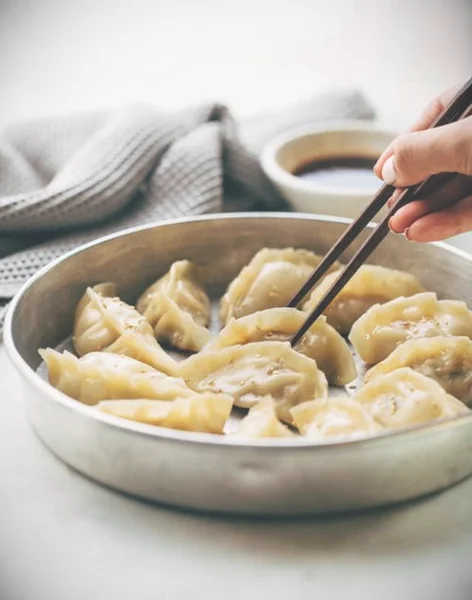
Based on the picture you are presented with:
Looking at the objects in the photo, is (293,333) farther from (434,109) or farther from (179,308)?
Result: (434,109)

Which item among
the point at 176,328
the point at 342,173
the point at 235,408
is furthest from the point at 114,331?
the point at 342,173

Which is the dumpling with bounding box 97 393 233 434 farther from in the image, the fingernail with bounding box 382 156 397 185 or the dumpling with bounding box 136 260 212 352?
the fingernail with bounding box 382 156 397 185

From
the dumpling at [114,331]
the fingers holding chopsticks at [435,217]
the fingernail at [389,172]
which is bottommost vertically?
the dumpling at [114,331]

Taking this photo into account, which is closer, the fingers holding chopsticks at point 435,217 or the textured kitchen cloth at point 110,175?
the fingers holding chopsticks at point 435,217

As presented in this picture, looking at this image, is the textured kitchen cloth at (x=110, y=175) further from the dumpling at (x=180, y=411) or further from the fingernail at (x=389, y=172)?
the fingernail at (x=389, y=172)

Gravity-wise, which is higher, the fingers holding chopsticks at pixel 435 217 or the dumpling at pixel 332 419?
the fingers holding chopsticks at pixel 435 217

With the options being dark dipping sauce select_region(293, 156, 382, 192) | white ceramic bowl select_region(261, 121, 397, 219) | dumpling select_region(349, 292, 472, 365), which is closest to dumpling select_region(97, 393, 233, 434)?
dumpling select_region(349, 292, 472, 365)

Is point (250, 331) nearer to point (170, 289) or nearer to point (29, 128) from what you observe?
point (170, 289)

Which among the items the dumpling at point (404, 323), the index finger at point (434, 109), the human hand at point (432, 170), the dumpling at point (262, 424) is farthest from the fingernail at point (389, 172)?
the dumpling at point (262, 424)

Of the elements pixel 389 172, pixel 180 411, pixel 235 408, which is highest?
pixel 389 172
